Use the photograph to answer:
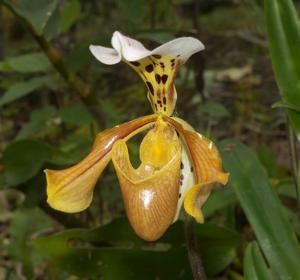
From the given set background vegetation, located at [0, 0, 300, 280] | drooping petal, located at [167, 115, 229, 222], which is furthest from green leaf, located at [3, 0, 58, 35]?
drooping petal, located at [167, 115, 229, 222]

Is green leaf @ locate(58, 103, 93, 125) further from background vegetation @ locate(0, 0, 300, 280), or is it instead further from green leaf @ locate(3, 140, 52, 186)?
green leaf @ locate(3, 140, 52, 186)

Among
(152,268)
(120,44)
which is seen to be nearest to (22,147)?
(152,268)

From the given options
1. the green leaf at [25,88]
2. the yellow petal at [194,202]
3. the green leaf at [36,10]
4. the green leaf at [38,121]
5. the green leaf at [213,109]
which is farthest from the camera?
the green leaf at [213,109]

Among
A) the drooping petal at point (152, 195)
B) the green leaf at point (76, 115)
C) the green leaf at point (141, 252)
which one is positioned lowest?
the green leaf at point (141, 252)

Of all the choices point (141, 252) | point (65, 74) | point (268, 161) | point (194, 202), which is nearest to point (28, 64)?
point (65, 74)

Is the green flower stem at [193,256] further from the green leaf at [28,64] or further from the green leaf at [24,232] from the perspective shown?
the green leaf at [28,64]

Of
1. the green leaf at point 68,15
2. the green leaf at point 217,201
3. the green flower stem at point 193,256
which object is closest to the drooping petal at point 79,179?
the green flower stem at point 193,256
